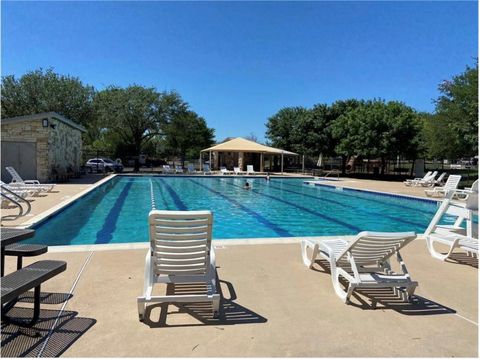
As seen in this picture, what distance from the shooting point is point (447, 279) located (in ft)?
13.9

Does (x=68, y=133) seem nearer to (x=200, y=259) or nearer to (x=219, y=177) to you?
(x=219, y=177)

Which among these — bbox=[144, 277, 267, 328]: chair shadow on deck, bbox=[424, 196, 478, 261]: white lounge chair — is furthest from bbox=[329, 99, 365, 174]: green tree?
bbox=[144, 277, 267, 328]: chair shadow on deck

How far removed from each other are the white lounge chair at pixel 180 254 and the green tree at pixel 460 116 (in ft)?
57.1

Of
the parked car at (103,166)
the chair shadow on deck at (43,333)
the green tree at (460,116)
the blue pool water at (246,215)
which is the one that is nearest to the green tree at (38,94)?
the parked car at (103,166)

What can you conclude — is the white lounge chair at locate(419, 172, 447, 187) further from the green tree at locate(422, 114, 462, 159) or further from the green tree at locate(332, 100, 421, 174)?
the green tree at locate(332, 100, 421, 174)

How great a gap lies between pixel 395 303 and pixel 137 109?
29253 millimetres

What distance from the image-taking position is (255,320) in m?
3.03

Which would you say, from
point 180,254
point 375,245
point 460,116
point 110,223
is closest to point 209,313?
point 180,254

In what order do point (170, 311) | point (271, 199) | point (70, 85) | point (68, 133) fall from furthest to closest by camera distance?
point (70, 85)
point (68, 133)
point (271, 199)
point (170, 311)

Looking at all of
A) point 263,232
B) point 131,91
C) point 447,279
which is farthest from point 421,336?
point 131,91

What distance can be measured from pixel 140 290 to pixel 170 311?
1.97 ft

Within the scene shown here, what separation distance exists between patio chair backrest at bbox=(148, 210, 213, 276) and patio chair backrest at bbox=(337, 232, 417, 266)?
1373mm

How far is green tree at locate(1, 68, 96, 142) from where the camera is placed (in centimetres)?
2895

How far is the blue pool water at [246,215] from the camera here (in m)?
8.43
